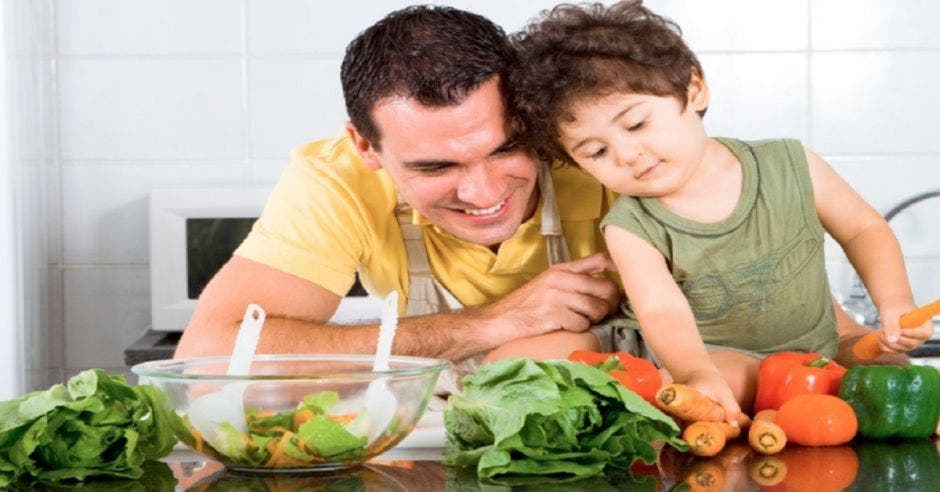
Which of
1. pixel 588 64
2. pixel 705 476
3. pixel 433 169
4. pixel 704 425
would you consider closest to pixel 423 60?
pixel 433 169

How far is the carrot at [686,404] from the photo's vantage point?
1186 mm

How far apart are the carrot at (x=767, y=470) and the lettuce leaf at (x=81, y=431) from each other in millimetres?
441

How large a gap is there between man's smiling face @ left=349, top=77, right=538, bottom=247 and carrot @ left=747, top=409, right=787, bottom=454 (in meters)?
0.68

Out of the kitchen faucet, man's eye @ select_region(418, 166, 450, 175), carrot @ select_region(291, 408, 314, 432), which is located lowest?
the kitchen faucet

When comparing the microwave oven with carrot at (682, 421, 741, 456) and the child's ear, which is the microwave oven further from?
carrot at (682, 421, 741, 456)

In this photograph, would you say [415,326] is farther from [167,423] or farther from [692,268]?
[167,423]

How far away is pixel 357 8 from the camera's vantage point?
3.14 metres

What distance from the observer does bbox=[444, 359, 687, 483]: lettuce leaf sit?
104cm

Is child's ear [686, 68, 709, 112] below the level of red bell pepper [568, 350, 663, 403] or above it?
above

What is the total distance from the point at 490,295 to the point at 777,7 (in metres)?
1.37

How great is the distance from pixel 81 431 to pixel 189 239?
193 cm

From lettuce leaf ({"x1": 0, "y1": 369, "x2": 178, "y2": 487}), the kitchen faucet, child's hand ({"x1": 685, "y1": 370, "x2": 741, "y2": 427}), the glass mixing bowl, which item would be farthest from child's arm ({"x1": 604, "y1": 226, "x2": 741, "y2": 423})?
the kitchen faucet

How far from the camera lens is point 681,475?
41.8 inches

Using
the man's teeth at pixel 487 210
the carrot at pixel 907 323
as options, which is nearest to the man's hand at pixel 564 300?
the man's teeth at pixel 487 210
